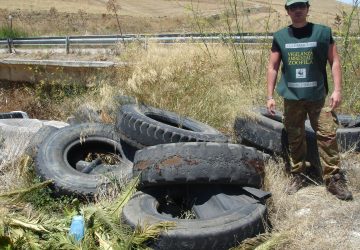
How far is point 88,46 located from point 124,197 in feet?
47.8

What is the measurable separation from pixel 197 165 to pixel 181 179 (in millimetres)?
204

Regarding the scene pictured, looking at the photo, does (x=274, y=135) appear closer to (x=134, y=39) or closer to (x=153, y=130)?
(x=153, y=130)

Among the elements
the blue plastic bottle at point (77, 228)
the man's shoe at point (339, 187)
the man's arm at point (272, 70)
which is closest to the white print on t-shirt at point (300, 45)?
the man's arm at point (272, 70)

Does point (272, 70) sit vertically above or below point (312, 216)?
above

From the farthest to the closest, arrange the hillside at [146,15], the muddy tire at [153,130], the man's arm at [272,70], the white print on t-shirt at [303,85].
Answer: the hillside at [146,15] → the muddy tire at [153,130] → the man's arm at [272,70] → the white print on t-shirt at [303,85]

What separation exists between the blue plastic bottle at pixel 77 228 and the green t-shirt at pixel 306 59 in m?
2.38

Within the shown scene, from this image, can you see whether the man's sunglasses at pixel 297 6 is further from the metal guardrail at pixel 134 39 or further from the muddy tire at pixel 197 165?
the metal guardrail at pixel 134 39

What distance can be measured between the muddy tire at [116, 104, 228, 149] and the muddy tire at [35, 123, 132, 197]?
391 mm

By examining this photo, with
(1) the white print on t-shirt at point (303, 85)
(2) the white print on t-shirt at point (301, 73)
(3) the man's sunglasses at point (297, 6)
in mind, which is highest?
(3) the man's sunglasses at point (297, 6)

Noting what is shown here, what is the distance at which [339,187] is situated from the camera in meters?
5.32

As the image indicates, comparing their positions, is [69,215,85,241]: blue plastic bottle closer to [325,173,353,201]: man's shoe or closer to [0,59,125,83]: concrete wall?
[325,173,353,201]: man's shoe

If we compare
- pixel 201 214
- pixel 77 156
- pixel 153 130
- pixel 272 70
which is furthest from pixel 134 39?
pixel 201 214

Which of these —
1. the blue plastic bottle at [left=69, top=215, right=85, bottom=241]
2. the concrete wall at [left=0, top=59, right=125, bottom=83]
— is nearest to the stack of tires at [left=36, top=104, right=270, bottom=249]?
the blue plastic bottle at [left=69, top=215, right=85, bottom=241]

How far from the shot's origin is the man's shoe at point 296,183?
5617mm
